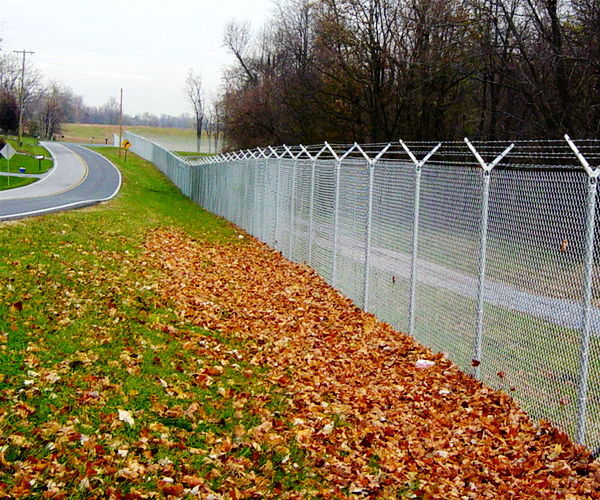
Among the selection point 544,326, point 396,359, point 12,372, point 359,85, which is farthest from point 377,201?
point 359,85

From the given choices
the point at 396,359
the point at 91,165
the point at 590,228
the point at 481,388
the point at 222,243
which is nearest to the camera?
the point at 590,228

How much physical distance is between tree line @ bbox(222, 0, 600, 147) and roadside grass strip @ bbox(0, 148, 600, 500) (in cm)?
1312

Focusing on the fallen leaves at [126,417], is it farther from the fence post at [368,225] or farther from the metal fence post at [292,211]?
the metal fence post at [292,211]

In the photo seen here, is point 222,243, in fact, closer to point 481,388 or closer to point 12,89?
point 481,388

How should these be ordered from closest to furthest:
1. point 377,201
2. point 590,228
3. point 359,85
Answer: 1. point 590,228
2. point 377,201
3. point 359,85

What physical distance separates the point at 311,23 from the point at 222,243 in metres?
36.4

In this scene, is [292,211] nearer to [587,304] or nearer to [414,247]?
[414,247]

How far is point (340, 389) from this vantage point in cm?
776

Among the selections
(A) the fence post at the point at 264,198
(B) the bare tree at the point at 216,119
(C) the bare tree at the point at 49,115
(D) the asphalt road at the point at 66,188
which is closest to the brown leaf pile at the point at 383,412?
(A) the fence post at the point at 264,198

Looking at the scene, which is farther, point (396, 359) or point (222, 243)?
point (222, 243)

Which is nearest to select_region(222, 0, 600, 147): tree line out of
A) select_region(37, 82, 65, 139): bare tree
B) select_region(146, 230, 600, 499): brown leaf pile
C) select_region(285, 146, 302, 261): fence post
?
select_region(285, 146, 302, 261): fence post

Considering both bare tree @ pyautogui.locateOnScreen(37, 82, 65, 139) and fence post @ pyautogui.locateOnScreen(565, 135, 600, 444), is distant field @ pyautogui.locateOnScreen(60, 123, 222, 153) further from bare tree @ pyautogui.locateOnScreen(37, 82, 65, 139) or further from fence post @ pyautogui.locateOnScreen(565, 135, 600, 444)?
fence post @ pyautogui.locateOnScreen(565, 135, 600, 444)

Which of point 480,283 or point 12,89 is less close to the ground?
point 12,89

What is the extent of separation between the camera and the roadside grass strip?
5332mm
